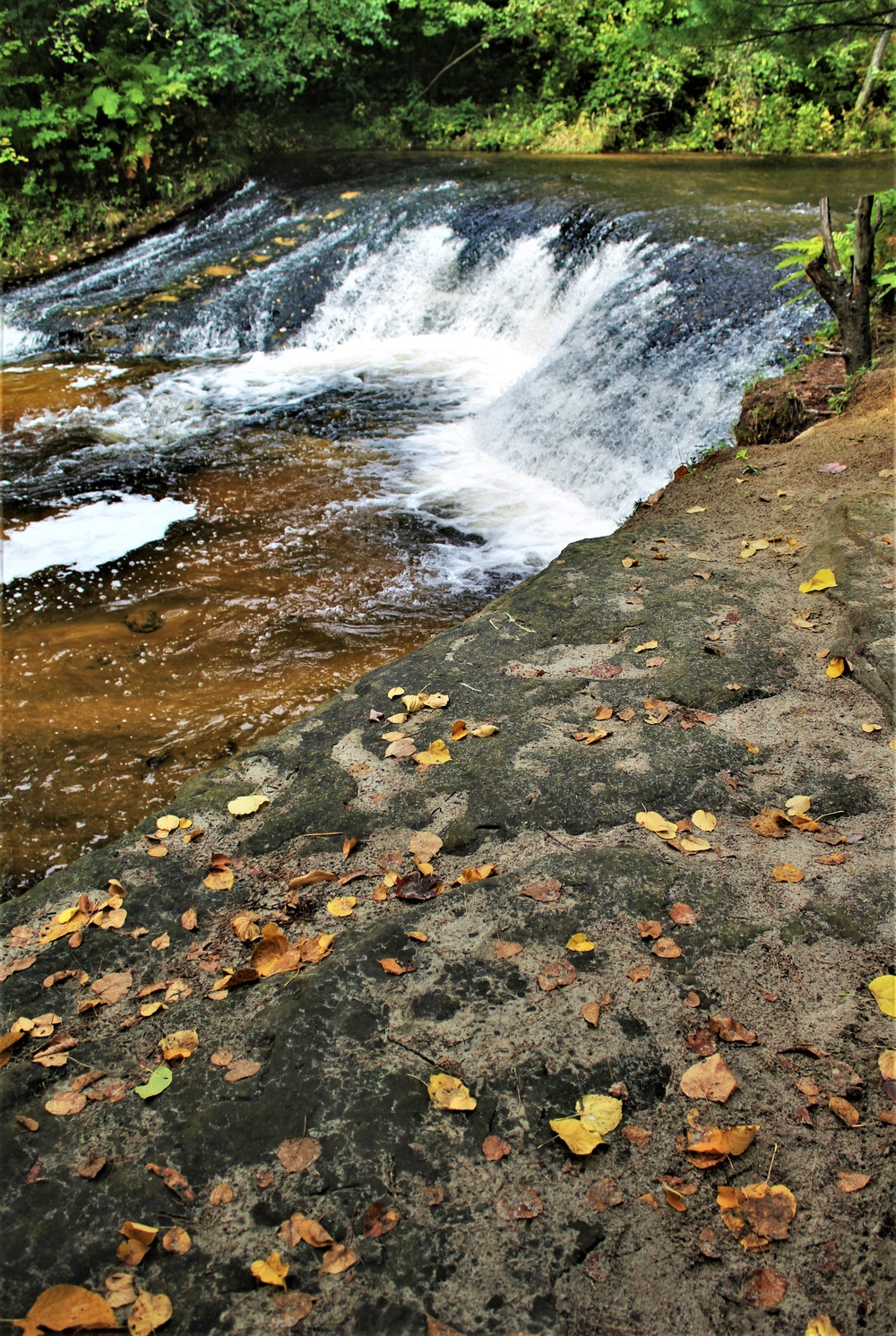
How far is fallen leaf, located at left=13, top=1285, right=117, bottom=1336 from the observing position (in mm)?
1360

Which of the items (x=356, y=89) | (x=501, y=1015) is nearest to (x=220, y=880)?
(x=501, y=1015)

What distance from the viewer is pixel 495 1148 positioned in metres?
1.60

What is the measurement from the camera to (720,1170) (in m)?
1.52

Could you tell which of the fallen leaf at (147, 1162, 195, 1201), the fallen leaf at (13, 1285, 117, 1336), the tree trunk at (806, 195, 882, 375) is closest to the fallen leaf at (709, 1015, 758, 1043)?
the fallen leaf at (147, 1162, 195, 1201)

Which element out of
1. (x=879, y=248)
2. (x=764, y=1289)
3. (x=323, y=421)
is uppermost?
(x=879, y=248)

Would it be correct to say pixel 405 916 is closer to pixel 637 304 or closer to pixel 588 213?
pixel 637 304

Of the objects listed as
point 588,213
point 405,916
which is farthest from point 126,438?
point 405,916

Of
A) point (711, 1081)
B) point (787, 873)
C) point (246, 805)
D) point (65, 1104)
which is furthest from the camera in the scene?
point (246, 805)

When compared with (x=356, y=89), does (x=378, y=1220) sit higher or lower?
lower

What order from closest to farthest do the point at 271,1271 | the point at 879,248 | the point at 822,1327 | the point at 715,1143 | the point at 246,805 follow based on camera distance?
the point at 822,1327 < the point at 271,1271 < the point at 715,1143 < the point at 246,805 < the point at 879,248

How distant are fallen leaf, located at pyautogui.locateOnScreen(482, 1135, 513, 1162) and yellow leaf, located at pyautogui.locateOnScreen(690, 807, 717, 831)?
1094 mm

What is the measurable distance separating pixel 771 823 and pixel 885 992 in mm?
620

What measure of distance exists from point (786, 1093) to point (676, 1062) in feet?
0.70

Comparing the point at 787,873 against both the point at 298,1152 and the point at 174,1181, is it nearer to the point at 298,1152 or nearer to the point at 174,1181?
the point at 298,1152
